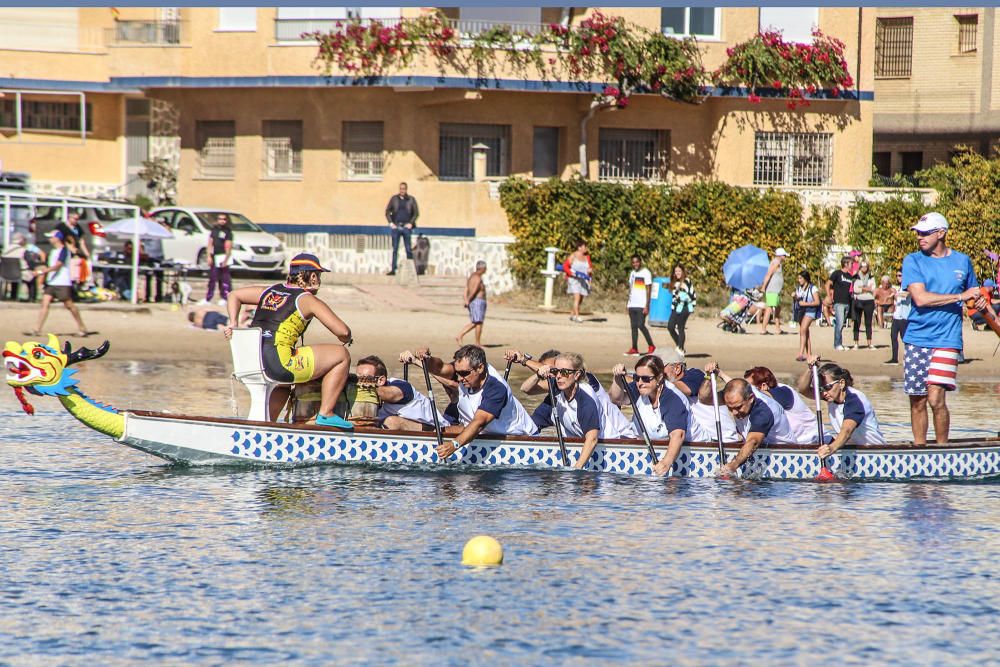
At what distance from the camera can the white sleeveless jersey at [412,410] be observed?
49.0 ft

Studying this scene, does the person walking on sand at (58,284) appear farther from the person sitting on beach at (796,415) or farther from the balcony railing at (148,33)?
the person sitting on beach at (796,415)

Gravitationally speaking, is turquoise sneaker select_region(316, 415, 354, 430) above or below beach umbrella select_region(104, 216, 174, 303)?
below

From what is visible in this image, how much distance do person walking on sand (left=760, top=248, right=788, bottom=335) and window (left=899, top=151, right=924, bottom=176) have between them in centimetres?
1811

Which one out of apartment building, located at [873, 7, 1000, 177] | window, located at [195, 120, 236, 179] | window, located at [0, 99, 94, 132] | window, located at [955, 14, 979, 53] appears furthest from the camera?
window, located at [955, 14, 979, 53]

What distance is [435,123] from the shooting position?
3503cm

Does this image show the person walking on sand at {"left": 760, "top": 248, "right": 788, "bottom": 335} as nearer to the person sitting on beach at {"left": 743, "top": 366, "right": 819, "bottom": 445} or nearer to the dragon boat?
the dragon boat

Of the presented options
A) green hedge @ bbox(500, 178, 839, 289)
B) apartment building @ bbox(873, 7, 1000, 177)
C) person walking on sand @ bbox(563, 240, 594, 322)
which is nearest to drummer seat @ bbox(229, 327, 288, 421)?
person walking on sand @ bbox(563, 240, 594, 322)

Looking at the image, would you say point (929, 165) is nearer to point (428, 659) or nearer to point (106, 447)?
point (106, 447)

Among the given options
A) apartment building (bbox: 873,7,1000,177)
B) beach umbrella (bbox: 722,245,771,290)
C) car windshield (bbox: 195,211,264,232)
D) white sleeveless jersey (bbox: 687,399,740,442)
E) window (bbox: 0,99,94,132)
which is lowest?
white sleeveless jersey (bbox: 687,399,740,442)

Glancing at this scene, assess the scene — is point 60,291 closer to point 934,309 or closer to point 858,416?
point 858,416

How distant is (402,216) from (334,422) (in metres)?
18.7

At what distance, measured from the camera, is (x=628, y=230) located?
32.5 meters

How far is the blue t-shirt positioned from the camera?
45.6ft

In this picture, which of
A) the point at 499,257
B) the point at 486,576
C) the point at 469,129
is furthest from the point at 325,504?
the point at 469,129
